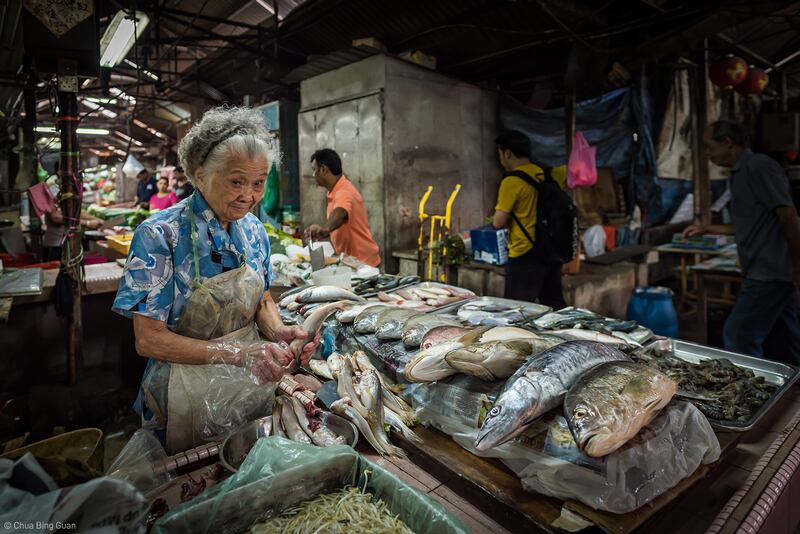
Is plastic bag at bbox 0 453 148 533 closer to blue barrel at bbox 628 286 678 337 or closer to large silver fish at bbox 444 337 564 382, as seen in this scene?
large silver fish at bbox 444 337 564 382

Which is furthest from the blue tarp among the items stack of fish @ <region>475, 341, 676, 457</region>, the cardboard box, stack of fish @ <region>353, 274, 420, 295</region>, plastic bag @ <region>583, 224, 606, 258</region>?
stack of fish @ <region>475, 341, 676, 457</region>

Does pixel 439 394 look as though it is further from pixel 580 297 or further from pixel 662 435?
pixel 580 297

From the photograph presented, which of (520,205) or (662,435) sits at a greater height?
(520,205)

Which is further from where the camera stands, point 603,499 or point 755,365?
point 755,365

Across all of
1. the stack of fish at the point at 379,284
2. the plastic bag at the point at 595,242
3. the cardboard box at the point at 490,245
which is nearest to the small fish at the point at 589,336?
the stack of fish at the point at 379,284

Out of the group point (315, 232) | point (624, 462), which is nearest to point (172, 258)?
point (624, 462)

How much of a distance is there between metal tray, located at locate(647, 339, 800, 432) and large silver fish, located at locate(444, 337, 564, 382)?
0.82m

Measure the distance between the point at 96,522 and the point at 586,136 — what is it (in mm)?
9076

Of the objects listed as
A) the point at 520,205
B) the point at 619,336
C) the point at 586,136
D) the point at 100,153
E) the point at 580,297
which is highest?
the point at 100,153

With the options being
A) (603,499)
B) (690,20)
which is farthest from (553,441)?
(690,20)

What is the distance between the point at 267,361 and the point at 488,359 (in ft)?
2.94

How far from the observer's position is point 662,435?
147cm

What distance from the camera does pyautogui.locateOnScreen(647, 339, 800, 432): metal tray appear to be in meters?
1.80

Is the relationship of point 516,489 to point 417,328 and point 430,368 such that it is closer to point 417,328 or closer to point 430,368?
point 430,368
